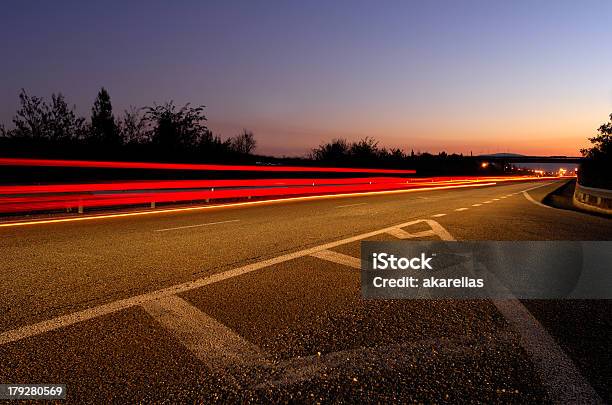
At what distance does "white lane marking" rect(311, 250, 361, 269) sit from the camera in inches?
231

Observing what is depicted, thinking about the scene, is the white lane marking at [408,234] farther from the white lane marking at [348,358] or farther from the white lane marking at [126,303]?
the white lane marking at [348,358]

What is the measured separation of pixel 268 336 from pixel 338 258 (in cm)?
303

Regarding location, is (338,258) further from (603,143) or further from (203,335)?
(603,143)

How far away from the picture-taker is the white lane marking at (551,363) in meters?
2.45

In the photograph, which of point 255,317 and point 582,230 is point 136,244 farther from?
point 582,230

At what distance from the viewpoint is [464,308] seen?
405 cm

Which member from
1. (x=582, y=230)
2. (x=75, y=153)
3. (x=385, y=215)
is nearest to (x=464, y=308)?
(x=582, y=230)

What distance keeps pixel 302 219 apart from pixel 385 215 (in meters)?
2.72

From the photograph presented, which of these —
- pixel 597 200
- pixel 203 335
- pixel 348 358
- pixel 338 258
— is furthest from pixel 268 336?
pixel 597 200

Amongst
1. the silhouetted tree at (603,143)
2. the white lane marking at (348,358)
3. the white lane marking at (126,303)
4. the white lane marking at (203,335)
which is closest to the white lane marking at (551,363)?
the white lane marking at (348,358)

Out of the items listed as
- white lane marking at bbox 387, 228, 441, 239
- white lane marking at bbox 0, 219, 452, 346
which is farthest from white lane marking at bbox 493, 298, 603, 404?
white lane marking at bbox 387, 228, 441, 239

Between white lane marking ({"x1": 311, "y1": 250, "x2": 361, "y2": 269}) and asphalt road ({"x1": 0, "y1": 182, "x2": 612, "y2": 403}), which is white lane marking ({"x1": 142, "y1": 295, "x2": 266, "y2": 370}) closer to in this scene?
asphalt road ({"x1": 0, "y1": 182, "x2": 612, "y2": 403})

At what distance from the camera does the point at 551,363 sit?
287 centimetres

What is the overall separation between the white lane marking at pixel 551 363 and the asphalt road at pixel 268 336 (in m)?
0.01
